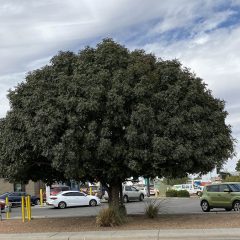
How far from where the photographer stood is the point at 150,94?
1814 cm

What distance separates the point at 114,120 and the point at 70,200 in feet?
72.1

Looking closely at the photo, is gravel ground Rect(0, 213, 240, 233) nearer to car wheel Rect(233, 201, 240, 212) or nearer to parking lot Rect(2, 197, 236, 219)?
parking lot Rect(2, 197, 236, 219)

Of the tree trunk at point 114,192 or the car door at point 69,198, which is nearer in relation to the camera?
the tree trunk at point 114,192

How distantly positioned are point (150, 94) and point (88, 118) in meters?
2.32

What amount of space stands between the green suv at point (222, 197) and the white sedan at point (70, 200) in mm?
12867

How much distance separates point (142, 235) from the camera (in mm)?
16469

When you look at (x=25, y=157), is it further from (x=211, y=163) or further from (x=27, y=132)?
(x=211, y=163)

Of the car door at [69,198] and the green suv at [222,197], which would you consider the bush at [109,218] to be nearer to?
the green suv at [222,197]

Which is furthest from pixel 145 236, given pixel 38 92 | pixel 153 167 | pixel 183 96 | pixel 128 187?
pixel 128 187

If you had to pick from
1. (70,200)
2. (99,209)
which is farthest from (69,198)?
(99,209)

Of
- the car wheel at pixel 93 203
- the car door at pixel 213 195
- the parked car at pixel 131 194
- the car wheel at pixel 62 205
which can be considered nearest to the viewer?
the car door at pixel 213 195

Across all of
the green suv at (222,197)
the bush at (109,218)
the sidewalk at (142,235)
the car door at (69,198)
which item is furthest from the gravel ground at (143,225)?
the car door at (69,198)

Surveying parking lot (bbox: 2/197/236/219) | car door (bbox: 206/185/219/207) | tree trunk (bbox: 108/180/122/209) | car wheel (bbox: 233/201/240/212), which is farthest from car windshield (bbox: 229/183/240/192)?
tree trunk (bbox: 108/180/122/209)

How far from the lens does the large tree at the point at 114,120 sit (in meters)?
17.5
